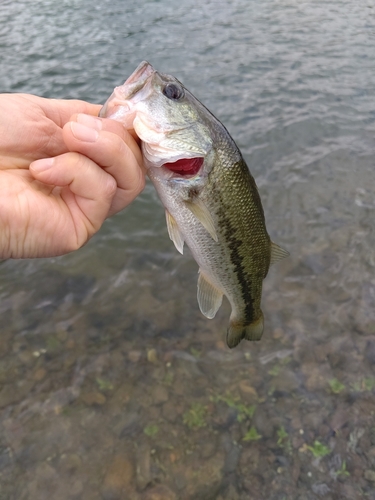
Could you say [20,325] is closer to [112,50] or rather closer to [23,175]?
[23,175]

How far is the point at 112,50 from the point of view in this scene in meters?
10.8

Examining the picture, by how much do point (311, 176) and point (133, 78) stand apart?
509 cm

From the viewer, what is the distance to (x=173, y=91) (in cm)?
238

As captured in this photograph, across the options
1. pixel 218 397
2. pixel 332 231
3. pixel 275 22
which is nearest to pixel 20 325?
pixel 218 397

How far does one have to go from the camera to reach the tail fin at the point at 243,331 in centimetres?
336

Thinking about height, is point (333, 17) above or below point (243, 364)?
above

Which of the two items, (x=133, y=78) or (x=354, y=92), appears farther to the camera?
(x=354, y=92)

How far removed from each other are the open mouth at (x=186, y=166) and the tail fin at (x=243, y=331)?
1.44 metres

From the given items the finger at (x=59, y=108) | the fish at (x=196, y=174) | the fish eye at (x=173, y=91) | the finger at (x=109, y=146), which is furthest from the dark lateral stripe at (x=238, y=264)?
the finger at (x=59, y=108)

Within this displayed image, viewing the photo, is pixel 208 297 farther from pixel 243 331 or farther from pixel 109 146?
pixel 109 146

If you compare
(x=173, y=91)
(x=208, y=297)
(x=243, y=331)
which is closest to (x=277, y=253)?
(x=208, y=297)

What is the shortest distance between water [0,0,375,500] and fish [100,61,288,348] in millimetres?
1680

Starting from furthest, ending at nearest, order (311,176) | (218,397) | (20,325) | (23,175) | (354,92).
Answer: (354,92), (311,176), (20,325), (218,397), (23,175)

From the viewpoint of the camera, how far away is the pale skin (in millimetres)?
2051
